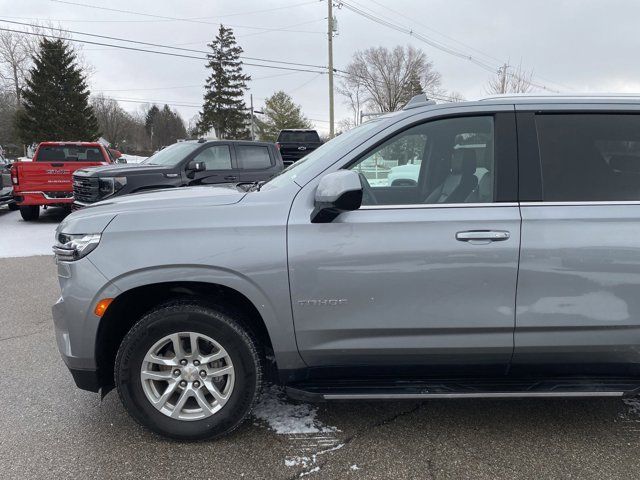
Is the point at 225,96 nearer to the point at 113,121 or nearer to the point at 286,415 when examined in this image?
the point at 113,121

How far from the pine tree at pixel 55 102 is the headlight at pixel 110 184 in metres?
38.5

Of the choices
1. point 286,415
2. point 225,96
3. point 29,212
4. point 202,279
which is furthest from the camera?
point 225,96

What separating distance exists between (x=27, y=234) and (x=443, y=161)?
9.75 m

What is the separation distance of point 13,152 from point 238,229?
6691 cm

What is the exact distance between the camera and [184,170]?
27.6 ft

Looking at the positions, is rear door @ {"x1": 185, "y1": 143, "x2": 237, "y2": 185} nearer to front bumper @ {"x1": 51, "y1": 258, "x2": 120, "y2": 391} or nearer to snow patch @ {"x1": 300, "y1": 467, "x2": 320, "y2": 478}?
front bumper @ {"x1": 51, "y1": 258, "x2": 120, "y2": 391}

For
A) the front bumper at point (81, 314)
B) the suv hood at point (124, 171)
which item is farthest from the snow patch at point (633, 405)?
the suv hood at point (124, 171)

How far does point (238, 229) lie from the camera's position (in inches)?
101

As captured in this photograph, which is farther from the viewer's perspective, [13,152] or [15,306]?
[13,152]

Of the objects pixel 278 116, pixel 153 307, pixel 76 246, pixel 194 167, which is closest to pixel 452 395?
pixel 153 307

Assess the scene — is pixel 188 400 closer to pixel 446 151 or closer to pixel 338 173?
pixel 338 173

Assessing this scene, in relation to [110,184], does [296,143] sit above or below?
above

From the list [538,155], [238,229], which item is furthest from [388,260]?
[538,155]

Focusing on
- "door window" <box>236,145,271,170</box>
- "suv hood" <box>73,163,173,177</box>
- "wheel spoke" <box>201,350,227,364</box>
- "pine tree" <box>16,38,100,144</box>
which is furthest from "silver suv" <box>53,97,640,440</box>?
"pine tree" <box>16,38,100,144</box>
